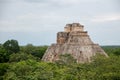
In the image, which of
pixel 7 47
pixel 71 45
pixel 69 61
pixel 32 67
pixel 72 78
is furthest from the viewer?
pixel 7 47

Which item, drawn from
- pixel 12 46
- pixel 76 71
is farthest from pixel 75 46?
pixel 12 46

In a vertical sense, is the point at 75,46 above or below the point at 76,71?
above

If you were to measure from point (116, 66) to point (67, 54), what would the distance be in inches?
401

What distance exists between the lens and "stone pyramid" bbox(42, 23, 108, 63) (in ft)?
122

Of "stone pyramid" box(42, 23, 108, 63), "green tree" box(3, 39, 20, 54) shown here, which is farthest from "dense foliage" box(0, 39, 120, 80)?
"green tree" box(3, 39, 20, 54)

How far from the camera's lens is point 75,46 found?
124 feet

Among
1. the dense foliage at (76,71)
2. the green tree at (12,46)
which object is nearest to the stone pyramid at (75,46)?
the dense foliage at (76,71)

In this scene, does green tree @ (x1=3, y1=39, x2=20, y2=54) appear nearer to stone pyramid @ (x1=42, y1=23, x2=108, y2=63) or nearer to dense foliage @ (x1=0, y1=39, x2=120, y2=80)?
stone pyramid @ (x1=42, y1=23, x2=108, y2=63)

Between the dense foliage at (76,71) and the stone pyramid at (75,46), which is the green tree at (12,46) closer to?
the stone pyramid at (75,46)

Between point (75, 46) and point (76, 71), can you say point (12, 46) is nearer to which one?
point (75, 46)

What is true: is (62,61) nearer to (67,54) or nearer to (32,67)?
(67,54)

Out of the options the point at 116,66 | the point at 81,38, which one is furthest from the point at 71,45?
the point at 116,66

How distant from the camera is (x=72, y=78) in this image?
2542 centimetres

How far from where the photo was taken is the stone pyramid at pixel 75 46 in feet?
122
